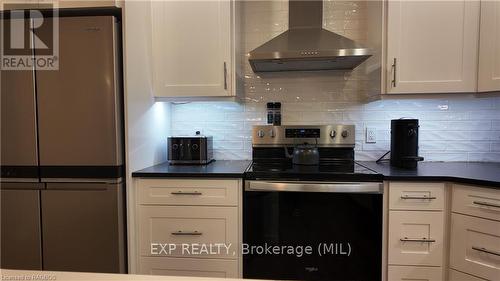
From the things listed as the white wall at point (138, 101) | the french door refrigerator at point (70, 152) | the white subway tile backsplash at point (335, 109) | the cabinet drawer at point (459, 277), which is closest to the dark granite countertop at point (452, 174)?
the white subway tile backsplash at point (335, 109)

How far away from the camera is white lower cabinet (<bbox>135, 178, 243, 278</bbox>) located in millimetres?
1716

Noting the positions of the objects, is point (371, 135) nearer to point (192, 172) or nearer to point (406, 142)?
point (406, 142)

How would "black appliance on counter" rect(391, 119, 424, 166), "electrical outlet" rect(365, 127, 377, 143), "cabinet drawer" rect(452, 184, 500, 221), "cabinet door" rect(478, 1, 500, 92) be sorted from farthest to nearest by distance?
"electrical outlet" rect(365, 127, 377, 143), "black appliance on counter" rect(391, 119, 424, 166), "cabinet door" rect(478, 1, 500, 92), "cabinet drawer" rect(452, 184, 500, 221)

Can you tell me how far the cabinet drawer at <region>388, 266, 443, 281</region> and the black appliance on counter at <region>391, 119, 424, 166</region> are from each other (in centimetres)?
60

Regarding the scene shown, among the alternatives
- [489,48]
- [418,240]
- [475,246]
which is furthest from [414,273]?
[489,48]

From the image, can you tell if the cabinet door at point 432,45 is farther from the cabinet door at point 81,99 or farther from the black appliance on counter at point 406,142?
the cabinet door at point 81,99

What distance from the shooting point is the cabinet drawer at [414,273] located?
1598 millimetres

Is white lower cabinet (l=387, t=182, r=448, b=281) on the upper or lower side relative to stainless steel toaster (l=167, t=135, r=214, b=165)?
lower

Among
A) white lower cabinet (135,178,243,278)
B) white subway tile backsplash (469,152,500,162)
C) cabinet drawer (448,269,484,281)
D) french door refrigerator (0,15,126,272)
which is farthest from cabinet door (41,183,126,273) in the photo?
white subway tile backsplash (469,152,500,162)

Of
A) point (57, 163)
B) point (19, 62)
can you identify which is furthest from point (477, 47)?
point (19, 62)

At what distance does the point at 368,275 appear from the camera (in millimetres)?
1651

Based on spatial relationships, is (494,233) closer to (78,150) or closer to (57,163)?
(78,150)

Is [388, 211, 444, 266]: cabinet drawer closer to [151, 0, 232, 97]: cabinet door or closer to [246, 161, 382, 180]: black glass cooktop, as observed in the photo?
[246, 161, 382, 180]: black glass cooktop

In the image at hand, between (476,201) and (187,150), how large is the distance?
Answer: 172cm
